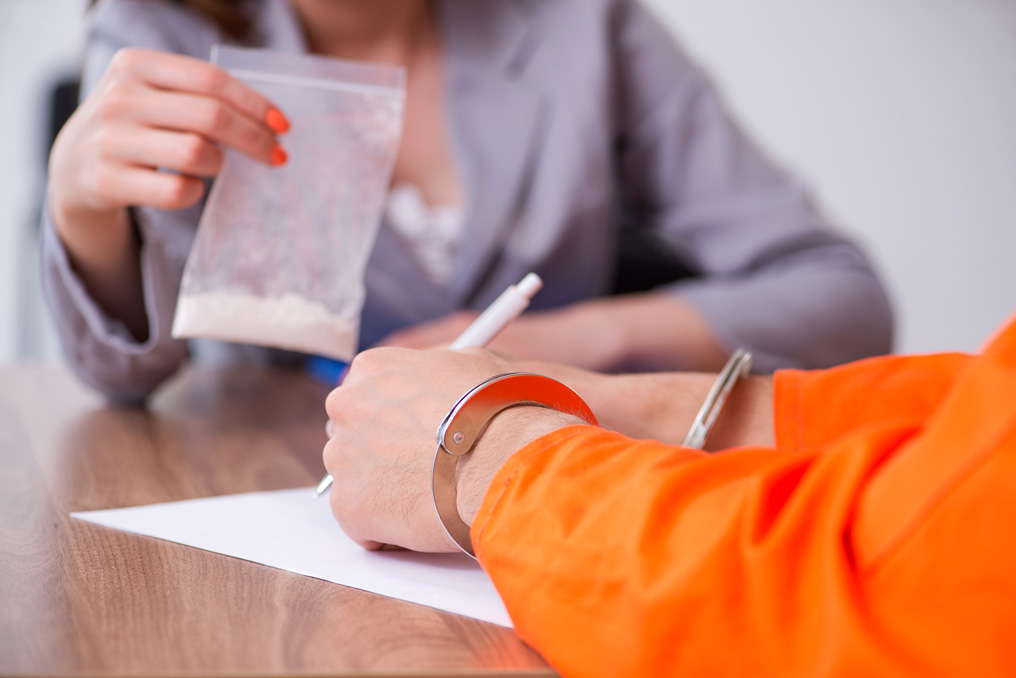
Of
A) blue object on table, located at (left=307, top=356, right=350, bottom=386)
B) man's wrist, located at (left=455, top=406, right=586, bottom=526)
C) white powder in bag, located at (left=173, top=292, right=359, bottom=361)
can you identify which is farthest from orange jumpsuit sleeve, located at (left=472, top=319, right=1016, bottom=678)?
blue object on table, located at (left=307, top=356, right=350, bottom=386)

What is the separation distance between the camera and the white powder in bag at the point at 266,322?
0.50 metres

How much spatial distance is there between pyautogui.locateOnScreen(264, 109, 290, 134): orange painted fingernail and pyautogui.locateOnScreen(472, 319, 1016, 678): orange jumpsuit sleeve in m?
0.32

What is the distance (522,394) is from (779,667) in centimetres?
14

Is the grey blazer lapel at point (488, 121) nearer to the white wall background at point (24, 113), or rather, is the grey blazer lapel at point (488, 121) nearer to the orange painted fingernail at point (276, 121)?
the orange painted fingernail at point (276, 121)

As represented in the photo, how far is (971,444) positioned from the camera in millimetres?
188

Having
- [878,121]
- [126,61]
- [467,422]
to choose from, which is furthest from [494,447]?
[878,121]

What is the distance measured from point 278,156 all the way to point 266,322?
0.11m

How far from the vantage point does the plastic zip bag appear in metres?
0.50

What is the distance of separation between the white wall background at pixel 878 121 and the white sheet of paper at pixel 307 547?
2106 millimetres

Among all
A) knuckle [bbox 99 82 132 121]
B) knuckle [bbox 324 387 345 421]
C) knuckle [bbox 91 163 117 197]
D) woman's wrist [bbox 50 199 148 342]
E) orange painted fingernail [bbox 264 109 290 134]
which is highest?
orange painted fingernail [bbox 264 109 290 134]

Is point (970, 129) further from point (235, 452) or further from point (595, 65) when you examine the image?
point (235, 452)

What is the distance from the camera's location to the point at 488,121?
0.83 meters

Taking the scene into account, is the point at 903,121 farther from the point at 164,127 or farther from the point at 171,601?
the point at 171,601

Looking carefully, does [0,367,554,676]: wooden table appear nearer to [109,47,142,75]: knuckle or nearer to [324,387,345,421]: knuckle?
[324,387,345,421]: knuckle
